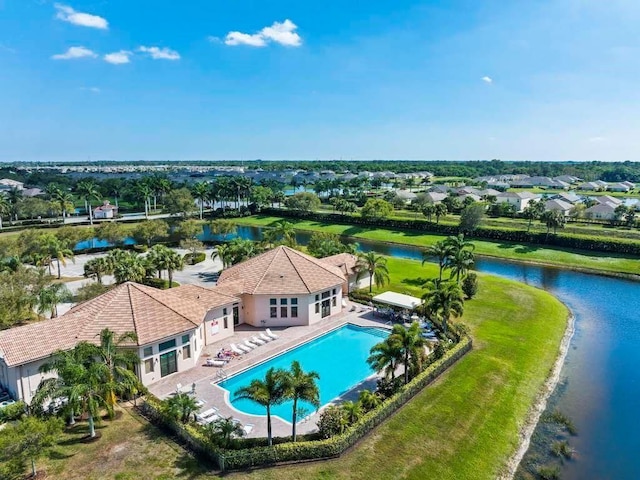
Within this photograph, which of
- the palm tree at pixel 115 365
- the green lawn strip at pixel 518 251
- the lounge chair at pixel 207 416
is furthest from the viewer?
the green lawn strip at pixel 518 251

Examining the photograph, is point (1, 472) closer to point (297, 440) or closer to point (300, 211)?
point (297, 440)

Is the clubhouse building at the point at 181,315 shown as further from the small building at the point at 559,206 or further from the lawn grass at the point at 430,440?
the small building at the point at 559,206

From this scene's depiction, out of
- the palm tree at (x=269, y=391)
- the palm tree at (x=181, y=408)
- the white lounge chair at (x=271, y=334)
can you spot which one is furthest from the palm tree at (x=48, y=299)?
the palm tree at (x=269, y=391)

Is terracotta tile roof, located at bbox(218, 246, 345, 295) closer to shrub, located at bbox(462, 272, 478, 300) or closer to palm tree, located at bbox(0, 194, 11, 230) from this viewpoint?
shrub, located at bbox(462, 272, 478, 300)

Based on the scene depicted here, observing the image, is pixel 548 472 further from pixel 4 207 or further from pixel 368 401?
pixel 4 207

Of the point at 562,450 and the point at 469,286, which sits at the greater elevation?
the point at 469,286

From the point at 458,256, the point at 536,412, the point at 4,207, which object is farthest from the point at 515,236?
the point at 4,207

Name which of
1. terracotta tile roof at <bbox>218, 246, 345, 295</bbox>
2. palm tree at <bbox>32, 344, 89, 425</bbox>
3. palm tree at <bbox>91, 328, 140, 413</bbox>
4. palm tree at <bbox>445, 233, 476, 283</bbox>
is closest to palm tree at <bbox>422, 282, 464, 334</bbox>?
terracotta tile roof at <bbox>218, 246, 345, 295</bbox>
